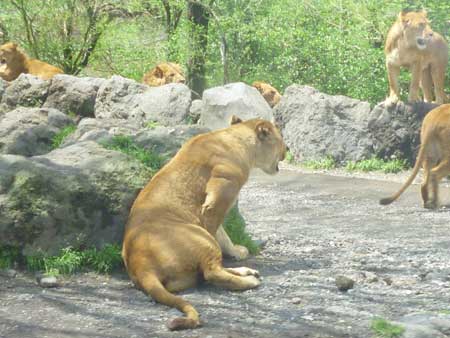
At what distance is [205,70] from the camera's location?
20.3 m

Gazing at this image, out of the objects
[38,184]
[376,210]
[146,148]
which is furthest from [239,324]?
[376,210]

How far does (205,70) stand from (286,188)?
7.89 metres

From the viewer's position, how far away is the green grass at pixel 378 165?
46.9ft

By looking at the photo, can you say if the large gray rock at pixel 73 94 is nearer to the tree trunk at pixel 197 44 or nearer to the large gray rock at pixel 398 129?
the tree trunk at pixel 197 44

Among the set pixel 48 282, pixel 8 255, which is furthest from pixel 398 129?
pixel 48 282

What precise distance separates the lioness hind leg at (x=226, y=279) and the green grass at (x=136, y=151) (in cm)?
143

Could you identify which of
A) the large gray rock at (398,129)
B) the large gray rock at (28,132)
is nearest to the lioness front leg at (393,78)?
the large gray rock at (398,129)

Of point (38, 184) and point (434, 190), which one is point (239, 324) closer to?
point (38, 184)

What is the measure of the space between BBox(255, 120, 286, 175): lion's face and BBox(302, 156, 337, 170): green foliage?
635 cm

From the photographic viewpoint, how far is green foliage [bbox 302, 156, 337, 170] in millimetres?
14805

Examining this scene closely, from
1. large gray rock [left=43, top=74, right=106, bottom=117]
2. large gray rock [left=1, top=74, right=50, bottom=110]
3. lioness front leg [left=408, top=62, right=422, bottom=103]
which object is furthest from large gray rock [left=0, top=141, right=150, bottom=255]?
large gray rock [left=1, top=74, right=50, bottom=110]

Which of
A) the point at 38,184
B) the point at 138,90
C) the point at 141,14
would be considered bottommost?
the point at 38,184

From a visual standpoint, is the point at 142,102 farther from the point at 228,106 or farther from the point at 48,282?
the point at 48,282

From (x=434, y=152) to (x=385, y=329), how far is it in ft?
19.9
